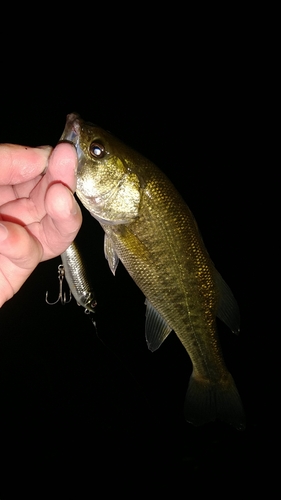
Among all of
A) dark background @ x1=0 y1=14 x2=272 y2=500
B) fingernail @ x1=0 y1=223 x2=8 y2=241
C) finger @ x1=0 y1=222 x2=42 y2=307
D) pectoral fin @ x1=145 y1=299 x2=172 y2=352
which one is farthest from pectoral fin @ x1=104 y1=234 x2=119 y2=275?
dark background @ x1=0 y1=14 x2=272 y2=500

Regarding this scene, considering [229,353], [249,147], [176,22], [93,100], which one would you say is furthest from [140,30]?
[229,353]

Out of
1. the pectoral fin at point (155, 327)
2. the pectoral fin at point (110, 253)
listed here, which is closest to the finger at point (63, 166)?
the pectoral fin at point (110, 253)

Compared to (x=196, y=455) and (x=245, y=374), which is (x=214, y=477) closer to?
(x=196, y=455)

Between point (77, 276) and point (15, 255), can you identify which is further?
point (77, 276)

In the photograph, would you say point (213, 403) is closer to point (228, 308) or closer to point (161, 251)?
point (228, 308)

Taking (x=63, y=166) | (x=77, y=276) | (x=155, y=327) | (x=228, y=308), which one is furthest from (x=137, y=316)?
(x=63, y=166)

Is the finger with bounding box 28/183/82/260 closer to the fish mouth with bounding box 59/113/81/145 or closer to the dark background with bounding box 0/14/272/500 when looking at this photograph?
the fish mouth with bounding box 59/113/81/145
